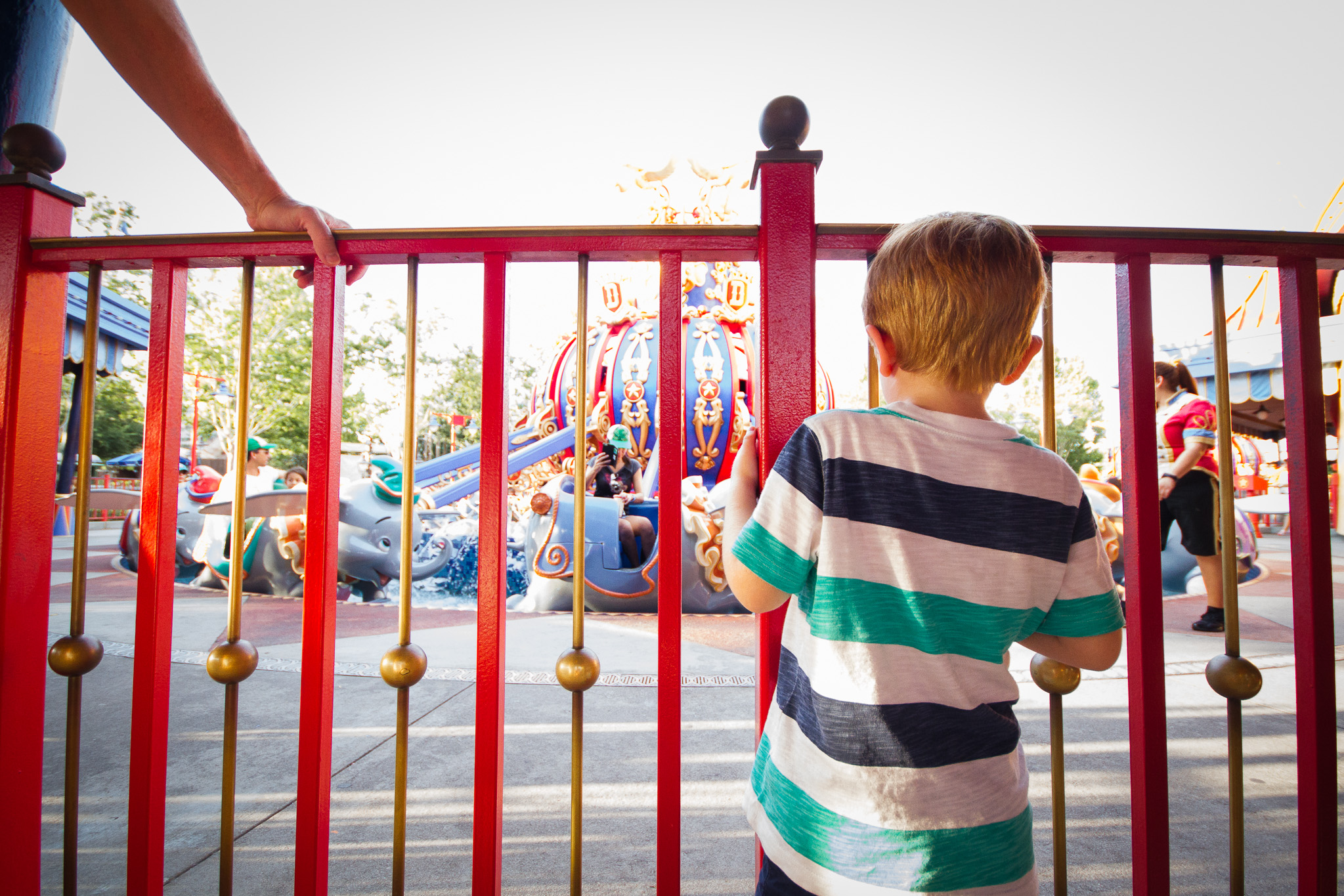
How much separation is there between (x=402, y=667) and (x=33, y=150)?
45.9 inches

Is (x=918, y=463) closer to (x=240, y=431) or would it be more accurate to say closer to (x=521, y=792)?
(x=240, y=431)

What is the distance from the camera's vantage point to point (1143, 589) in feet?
3.40

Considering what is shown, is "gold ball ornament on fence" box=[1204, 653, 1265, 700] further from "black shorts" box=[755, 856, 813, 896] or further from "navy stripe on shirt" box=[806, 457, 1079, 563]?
"black shorts" box=[755, 856, 813, 896]

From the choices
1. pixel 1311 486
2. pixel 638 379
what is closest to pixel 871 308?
pixel 1311 486

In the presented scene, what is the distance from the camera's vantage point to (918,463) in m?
0.75

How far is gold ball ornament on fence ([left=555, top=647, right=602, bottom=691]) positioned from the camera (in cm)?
100

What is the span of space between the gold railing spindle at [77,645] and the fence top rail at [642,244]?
194 millimetres

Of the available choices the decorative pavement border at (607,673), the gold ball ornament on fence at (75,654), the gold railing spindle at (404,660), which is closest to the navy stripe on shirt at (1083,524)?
the gold railing spindle at (404,660)

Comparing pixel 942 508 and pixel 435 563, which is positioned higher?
pixel 942 508

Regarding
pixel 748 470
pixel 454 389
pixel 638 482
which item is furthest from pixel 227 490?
pixel 454 389

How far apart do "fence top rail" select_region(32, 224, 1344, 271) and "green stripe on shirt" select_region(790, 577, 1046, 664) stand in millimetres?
604

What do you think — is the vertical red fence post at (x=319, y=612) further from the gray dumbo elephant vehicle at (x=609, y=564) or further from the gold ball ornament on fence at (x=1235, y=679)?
the gray dumbo elephant vehicle at (x=609, y=564)

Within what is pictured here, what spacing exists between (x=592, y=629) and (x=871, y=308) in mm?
3703

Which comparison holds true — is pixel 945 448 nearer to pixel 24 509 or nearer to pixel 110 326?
pixel 24 509
